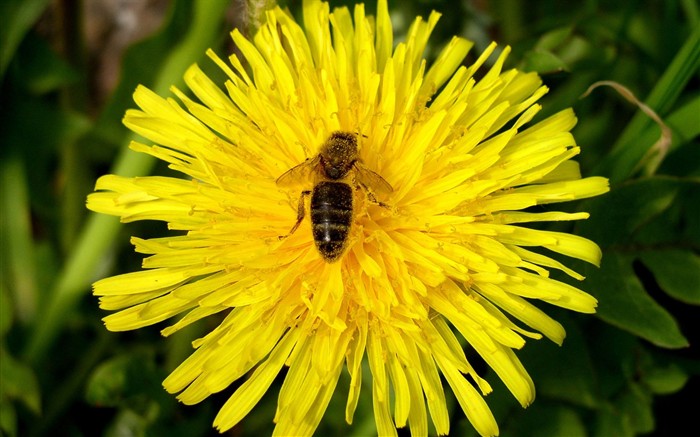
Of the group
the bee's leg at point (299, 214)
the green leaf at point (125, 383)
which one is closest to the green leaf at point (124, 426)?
the green leaf at point (125, 383)

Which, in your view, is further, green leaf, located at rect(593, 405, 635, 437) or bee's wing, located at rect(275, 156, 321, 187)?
green leaf, located at rect(593, 405, 635, 437)

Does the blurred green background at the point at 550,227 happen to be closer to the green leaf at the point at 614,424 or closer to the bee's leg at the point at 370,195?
the green leaf at the point at 614,424

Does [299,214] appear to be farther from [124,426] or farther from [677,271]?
[124,426]

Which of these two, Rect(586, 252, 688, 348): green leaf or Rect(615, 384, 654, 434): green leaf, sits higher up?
Rect(586, 252, 688, 348): green leaf

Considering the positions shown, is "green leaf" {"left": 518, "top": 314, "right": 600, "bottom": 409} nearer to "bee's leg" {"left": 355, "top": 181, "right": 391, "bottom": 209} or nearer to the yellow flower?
the yellow flower

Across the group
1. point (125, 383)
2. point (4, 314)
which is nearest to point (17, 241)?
point (4, 314)

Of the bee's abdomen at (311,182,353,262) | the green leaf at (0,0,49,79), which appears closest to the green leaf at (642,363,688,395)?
the bee's abdomen at (311,182,353,262)
